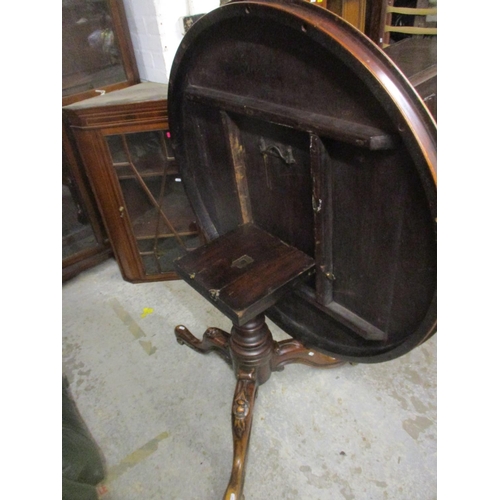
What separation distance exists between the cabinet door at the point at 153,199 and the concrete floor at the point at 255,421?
15.8 inches

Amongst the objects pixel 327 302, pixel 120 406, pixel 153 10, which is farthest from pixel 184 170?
pixel 120 406

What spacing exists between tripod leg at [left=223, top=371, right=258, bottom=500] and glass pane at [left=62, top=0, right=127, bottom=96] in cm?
144

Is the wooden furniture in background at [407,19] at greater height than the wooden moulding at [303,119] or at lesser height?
greater

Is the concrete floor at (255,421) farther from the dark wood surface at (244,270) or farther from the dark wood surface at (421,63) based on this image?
the dark wood surface at (421,63)

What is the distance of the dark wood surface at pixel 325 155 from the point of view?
667 millimetres

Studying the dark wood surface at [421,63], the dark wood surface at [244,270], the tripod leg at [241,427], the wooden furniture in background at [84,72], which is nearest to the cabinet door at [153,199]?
the wooden furniture in background at [84,72]

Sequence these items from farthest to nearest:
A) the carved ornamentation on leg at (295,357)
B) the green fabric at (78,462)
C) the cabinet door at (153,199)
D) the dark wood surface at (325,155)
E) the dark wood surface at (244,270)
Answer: the cabinet door at (153,199), the carved ornamentation on leg at (295,357), the green fabric at (78,462), the dark wood surface at (244,270), the dark wood surface at (325,155)

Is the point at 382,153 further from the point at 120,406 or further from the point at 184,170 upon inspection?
the point at 120,406

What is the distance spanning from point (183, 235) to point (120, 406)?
32.9 inches

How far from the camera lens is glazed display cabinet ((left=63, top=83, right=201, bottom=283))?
62.0 inches

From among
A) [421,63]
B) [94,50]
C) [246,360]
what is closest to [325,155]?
[421,63]

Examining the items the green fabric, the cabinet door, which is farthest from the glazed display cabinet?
the green fabric

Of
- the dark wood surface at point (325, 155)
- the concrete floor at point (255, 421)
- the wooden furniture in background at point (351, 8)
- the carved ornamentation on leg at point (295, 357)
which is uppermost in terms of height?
the wooden furniture in background at point (351, 8)

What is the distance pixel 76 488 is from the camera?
1.09 m
